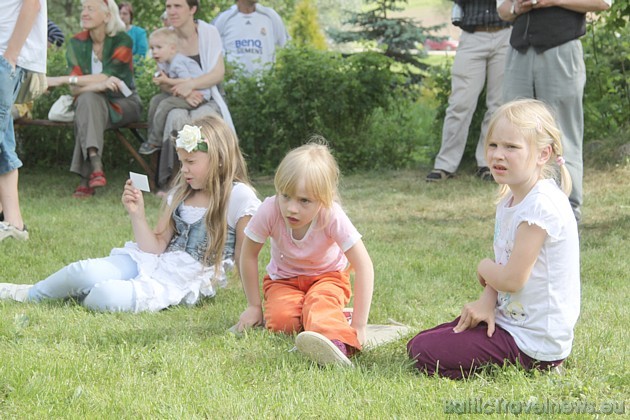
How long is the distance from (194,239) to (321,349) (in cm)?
139

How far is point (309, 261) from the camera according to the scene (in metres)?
4.01

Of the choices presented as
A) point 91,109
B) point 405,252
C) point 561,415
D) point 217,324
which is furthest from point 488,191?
point 561,415

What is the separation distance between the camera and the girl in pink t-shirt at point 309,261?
360 cm

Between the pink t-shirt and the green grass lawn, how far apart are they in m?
0.37

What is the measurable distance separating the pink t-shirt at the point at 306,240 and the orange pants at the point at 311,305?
44 millimetres

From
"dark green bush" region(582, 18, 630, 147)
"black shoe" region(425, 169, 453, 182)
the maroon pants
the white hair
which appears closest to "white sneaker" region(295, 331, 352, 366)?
the maroon pants

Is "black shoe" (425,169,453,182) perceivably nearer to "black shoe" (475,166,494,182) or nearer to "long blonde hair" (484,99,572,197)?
"black shoe" (475,166,494,182)

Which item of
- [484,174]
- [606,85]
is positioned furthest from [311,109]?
[606,85]

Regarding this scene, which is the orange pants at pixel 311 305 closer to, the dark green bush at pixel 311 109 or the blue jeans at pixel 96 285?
the blue jeans at pixel 96 285

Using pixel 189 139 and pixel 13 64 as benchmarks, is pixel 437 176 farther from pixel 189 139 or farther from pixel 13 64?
pixel 189 139

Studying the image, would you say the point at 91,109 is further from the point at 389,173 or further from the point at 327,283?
the point at 327,283

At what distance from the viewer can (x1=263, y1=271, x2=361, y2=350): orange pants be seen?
3.62 metres

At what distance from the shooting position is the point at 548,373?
3.21 metres

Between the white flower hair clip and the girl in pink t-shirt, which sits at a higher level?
the white flower hair clip
